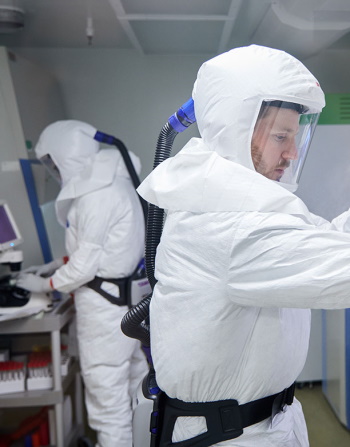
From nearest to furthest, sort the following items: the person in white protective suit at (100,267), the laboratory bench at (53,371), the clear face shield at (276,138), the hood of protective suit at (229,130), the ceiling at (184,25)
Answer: the hood of protective suit at (229,130)
the clear face shield at (276,138)
the ceiling at (184,25)
the laboratory bench at (53,371)
the person in white protective suit at (100,267)

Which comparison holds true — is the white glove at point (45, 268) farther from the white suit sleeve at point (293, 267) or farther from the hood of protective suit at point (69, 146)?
the white suit sleeve at point (293, 267)

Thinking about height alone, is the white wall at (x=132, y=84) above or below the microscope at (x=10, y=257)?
above

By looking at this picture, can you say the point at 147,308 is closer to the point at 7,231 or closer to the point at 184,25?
the point at 7,231

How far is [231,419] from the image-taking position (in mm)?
1137

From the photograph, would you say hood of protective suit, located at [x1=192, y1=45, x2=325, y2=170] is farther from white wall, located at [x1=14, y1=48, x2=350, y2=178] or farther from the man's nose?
white wall, located at [x1=14, y1=48, x2=350, y2=178]

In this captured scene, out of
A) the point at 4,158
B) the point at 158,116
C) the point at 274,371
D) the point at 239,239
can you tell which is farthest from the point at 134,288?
the point at 239,239

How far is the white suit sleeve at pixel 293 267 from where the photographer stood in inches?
35.1

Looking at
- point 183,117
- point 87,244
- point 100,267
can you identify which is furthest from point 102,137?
point 183,117

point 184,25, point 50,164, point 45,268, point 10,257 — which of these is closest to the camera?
point 184,25

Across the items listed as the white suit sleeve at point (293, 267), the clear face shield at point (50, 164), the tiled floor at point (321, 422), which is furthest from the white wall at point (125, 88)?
the tiled floor at point (321, 422)

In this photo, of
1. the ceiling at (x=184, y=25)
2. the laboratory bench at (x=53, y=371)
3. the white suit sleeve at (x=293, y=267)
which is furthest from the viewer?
the laboratory bench at (x=53, y=371)

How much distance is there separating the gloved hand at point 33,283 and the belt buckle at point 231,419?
4.56 feet

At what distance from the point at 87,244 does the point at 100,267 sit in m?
0.13

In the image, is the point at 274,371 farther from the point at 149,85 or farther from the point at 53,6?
the point at 53,6
